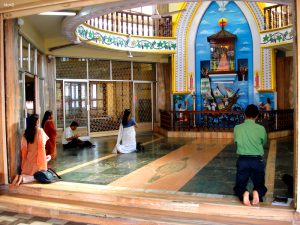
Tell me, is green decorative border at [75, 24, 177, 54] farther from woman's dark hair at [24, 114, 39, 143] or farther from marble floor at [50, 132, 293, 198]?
woman's dark hair at [24, 114, 39, 143]

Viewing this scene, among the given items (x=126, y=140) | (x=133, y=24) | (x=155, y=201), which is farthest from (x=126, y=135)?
(x=133, y=24)

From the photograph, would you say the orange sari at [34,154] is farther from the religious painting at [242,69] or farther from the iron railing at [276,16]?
the iron railing at [276,16]

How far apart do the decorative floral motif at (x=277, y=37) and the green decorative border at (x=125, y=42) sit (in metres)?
3.15

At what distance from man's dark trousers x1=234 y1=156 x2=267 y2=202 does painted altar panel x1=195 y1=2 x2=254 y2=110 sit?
28.2 ft

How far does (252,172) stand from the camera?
13.5ft

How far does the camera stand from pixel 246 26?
12203 millimetres

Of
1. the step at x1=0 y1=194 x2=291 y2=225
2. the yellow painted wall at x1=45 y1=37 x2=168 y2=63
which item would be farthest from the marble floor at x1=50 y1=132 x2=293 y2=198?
the yellow painted wall at x1=45 y1=37 x2=168 y2=63

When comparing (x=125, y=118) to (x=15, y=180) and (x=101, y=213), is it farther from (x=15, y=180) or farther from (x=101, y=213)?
(x=101, y=213)

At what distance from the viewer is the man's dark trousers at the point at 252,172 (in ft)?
13.3

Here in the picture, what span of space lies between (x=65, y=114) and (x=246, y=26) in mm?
6977

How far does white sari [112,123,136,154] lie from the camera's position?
8094 millimetres

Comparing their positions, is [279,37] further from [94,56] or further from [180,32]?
[94,56]

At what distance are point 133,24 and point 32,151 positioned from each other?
7.88 meters

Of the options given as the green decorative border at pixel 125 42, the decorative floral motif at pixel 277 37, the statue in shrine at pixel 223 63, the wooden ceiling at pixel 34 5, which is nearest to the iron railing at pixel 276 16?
the decorative floral motif at pixel 277 37
